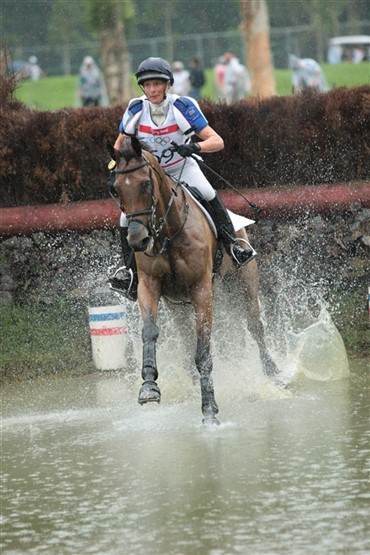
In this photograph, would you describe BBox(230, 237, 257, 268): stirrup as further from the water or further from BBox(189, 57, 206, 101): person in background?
BBox(189, 57, 206, 101): person in background

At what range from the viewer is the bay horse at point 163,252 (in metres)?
10.5

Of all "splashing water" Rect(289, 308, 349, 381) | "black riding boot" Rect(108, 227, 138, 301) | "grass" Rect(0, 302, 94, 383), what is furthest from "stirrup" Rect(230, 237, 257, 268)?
"grass" Rect(0, 302, 94, 383)

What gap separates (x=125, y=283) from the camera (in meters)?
12.4

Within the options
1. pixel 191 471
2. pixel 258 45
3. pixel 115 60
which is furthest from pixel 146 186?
pixel 115 60

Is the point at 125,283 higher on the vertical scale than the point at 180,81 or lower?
lower

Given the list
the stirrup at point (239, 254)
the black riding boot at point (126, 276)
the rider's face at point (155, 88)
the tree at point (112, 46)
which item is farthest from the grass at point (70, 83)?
the rider's face at point (155, 88)

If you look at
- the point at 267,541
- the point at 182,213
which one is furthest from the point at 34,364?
the point at 267,541

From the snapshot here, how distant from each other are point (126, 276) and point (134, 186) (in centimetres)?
202

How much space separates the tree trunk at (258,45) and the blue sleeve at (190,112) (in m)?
20.4

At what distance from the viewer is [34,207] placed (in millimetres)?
17109

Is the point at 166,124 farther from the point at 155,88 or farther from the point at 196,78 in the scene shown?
the point at 196,78

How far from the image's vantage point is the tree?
34.8m

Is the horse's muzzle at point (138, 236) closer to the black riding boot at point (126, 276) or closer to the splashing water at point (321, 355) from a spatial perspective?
the black riding boot at point (126, 276)

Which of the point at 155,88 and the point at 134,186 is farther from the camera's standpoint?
the point at 155,88
